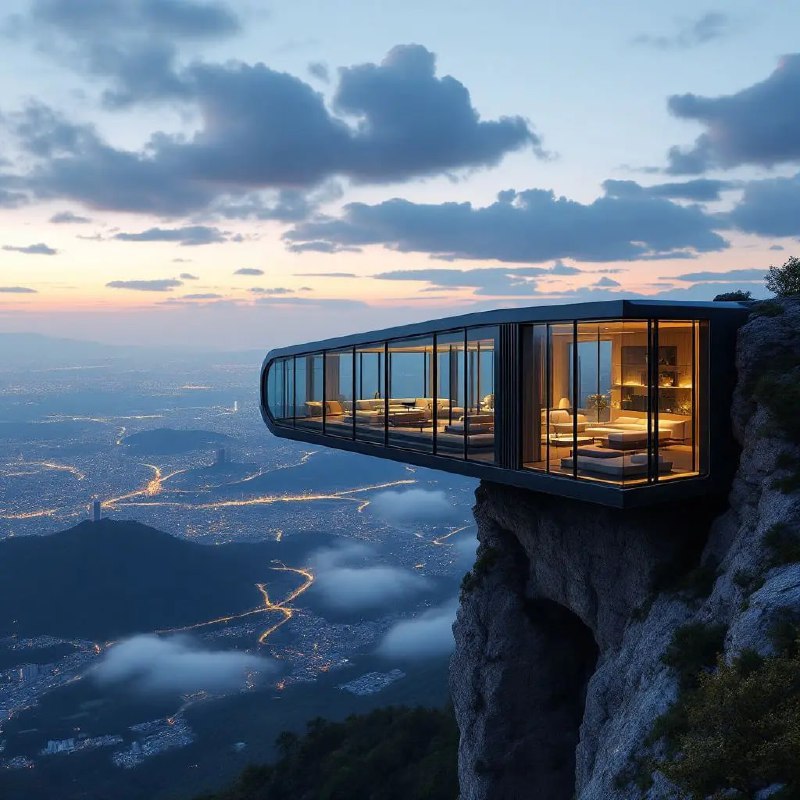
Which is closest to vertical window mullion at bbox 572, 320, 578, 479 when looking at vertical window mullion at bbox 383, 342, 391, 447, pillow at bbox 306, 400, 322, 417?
vertical window mullion at bbox 383, 342, 391, 447

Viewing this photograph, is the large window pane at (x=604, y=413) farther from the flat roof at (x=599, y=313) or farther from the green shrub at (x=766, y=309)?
the green shrub at (x=766, y=309)

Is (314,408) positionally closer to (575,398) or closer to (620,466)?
(575,398)

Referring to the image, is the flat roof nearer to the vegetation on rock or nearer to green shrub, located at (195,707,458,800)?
the vegetation on rock

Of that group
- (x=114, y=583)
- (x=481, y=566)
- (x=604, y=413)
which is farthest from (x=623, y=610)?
(x=114, y=583)

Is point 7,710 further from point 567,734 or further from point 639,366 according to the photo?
point 639,366

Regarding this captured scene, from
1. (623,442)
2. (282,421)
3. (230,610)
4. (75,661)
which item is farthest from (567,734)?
(230,610)

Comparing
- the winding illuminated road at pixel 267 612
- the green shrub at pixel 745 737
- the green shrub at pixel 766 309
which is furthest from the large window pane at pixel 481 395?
the winding illuminated road at pixel 267 612

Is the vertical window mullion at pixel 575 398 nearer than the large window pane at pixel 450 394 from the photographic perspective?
Yes
